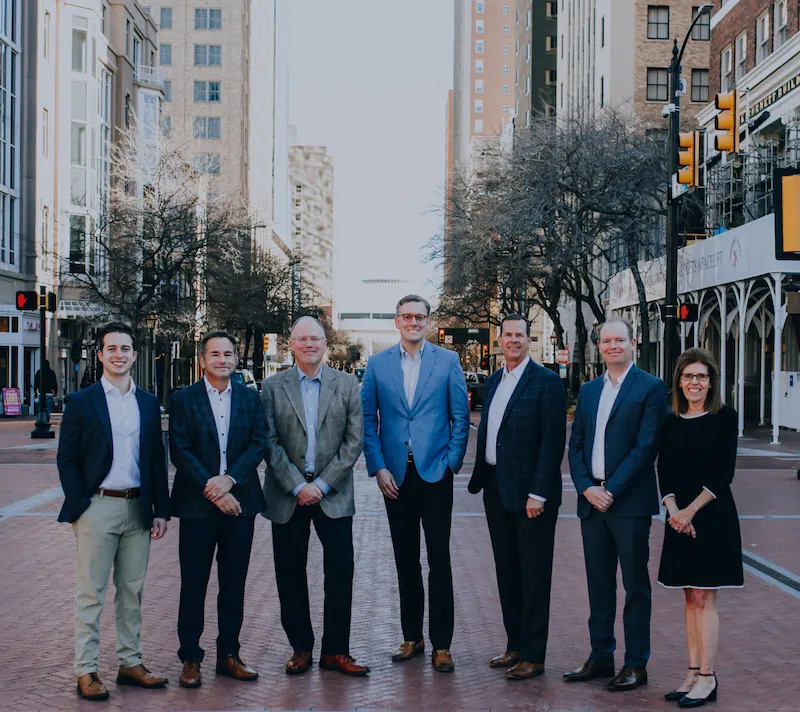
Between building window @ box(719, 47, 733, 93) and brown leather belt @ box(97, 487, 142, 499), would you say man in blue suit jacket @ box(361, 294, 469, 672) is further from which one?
building window @ box(719, 47, 733, 93)

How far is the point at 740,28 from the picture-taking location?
128 feet

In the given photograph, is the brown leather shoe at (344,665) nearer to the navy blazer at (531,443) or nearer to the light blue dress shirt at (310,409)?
the light blue dress shirt at (310,409)

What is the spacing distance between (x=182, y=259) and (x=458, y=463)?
32038 mm

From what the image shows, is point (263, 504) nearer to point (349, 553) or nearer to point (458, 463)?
point (349, 553)

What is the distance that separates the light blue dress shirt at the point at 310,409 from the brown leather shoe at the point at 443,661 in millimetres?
1180

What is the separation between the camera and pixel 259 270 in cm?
6000

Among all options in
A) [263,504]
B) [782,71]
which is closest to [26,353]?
[782,71]

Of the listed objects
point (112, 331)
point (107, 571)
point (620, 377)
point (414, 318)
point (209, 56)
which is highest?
point (209, 56)

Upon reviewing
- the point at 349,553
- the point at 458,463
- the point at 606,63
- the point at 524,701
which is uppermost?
the point at 606,63

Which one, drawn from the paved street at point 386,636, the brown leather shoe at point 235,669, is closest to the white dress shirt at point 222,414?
the brown leather shoe at point 235,669

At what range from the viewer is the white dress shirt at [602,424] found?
6.54 metres

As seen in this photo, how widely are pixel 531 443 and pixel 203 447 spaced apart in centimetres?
190

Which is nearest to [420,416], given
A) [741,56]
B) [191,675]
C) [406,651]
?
[406,651]

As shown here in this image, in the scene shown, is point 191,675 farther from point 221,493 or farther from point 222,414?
point 222,414
